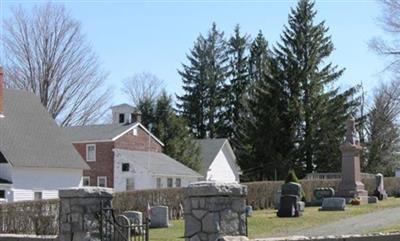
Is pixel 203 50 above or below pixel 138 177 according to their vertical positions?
above

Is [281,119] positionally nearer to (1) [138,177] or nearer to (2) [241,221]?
(1) [138,177]

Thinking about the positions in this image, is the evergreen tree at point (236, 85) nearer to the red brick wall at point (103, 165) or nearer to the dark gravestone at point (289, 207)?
the red brick wall at point (103, 165)

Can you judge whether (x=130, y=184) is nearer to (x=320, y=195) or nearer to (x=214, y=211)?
(x=320, y=195)

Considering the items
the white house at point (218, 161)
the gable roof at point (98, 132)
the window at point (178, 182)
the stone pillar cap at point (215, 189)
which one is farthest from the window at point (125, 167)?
the stone pillar cap at point (215, 189)

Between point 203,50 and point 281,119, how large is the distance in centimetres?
2269

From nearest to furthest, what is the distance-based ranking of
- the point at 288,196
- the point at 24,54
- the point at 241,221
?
the point at 241,221
the point at 288,196
the point at 24,54

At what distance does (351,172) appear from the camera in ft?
121

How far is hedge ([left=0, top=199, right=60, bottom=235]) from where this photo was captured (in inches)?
995

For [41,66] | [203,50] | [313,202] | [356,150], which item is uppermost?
[203,50]

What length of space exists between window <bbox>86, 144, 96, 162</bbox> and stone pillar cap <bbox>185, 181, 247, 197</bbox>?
41139 mm

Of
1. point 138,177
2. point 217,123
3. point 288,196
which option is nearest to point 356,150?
point 288,196

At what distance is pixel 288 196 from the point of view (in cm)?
2895

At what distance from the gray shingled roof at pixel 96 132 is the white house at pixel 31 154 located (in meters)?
6.19

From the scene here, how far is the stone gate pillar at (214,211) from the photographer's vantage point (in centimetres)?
1089
